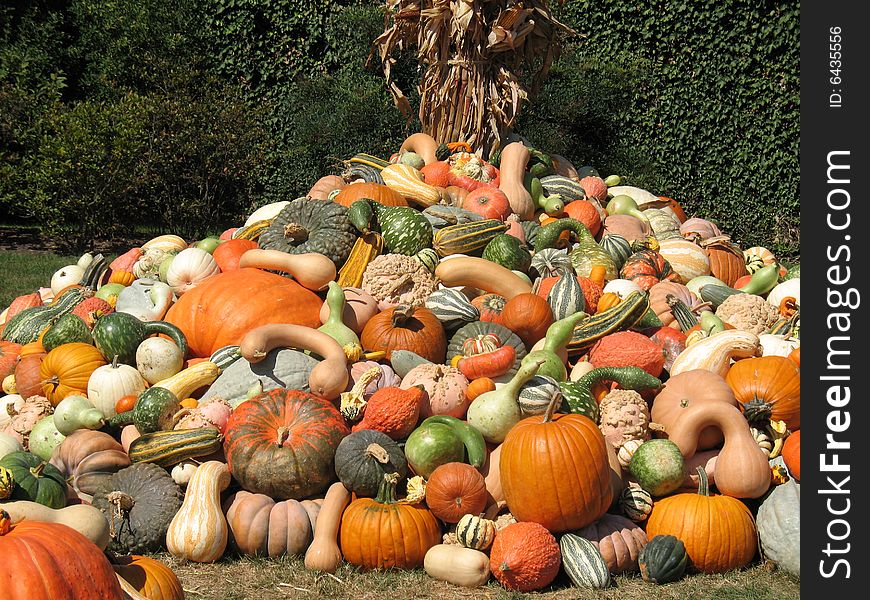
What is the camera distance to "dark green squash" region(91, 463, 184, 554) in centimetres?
441

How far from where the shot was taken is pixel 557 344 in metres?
5.38

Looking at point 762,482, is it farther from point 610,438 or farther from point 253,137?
point 253,137

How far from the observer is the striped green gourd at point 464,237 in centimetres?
660

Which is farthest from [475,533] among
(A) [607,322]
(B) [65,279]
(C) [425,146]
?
(C) [425,146]

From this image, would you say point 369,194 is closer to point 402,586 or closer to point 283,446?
point 283,446

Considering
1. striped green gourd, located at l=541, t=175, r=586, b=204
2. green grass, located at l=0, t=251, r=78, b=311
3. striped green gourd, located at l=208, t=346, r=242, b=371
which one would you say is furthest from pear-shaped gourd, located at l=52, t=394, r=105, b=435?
green grass, located at l=0, t=251, r=78, b=311

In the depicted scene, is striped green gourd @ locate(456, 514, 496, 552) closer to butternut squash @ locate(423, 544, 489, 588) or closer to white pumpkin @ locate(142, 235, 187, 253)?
butternut squash @ locate(423, 544, 489, 588)

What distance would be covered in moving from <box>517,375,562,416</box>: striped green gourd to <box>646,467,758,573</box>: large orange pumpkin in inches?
33.2

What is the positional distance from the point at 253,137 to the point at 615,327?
30.9ft

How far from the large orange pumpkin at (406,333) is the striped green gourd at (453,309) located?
4.4 inches

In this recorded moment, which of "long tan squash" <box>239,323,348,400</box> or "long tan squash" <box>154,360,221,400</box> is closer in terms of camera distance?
"long tan squash" <box>239,323,348,400</box>

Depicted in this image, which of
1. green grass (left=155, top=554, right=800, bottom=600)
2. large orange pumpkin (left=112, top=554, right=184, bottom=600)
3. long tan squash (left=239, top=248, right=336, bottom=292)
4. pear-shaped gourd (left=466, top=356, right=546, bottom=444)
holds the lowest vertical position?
green grass (left=155, top=554, right=800, bottom=600)

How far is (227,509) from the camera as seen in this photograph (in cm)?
450

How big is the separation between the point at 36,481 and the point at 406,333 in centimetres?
233
